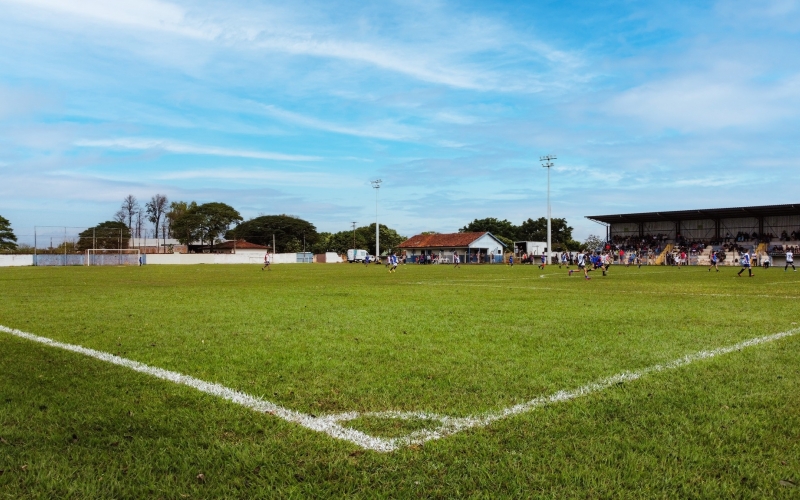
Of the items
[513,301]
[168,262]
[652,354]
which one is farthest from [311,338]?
[168,262]

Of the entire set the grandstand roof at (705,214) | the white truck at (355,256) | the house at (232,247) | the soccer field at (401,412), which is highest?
the grandstand roof at (705,214)

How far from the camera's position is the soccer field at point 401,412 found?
322 cm

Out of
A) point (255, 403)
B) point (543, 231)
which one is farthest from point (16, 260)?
point (543, 231)

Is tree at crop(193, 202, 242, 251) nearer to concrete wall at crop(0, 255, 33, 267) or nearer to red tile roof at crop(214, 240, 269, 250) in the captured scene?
red tile roof at crop(214, 240, 269, 250)

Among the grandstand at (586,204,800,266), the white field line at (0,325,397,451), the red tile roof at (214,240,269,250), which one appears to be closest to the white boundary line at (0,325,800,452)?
the white field line at (0,325,397,451)

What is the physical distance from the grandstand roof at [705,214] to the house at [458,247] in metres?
20.5

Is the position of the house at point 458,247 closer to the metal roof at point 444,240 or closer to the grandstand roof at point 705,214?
the metal roof at point 444,240

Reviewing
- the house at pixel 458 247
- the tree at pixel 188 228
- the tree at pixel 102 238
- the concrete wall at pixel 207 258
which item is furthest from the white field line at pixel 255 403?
the tree at pixel 188 228

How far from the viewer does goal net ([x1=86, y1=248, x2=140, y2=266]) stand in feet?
213

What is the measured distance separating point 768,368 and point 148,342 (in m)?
7.57

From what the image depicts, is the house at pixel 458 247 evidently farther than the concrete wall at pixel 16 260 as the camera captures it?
Yes

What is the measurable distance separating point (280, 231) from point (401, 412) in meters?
119

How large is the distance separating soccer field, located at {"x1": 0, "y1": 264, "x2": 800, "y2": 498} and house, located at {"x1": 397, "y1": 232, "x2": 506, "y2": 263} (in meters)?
78.9

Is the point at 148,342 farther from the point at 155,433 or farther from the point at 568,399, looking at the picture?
the point at 568,399
